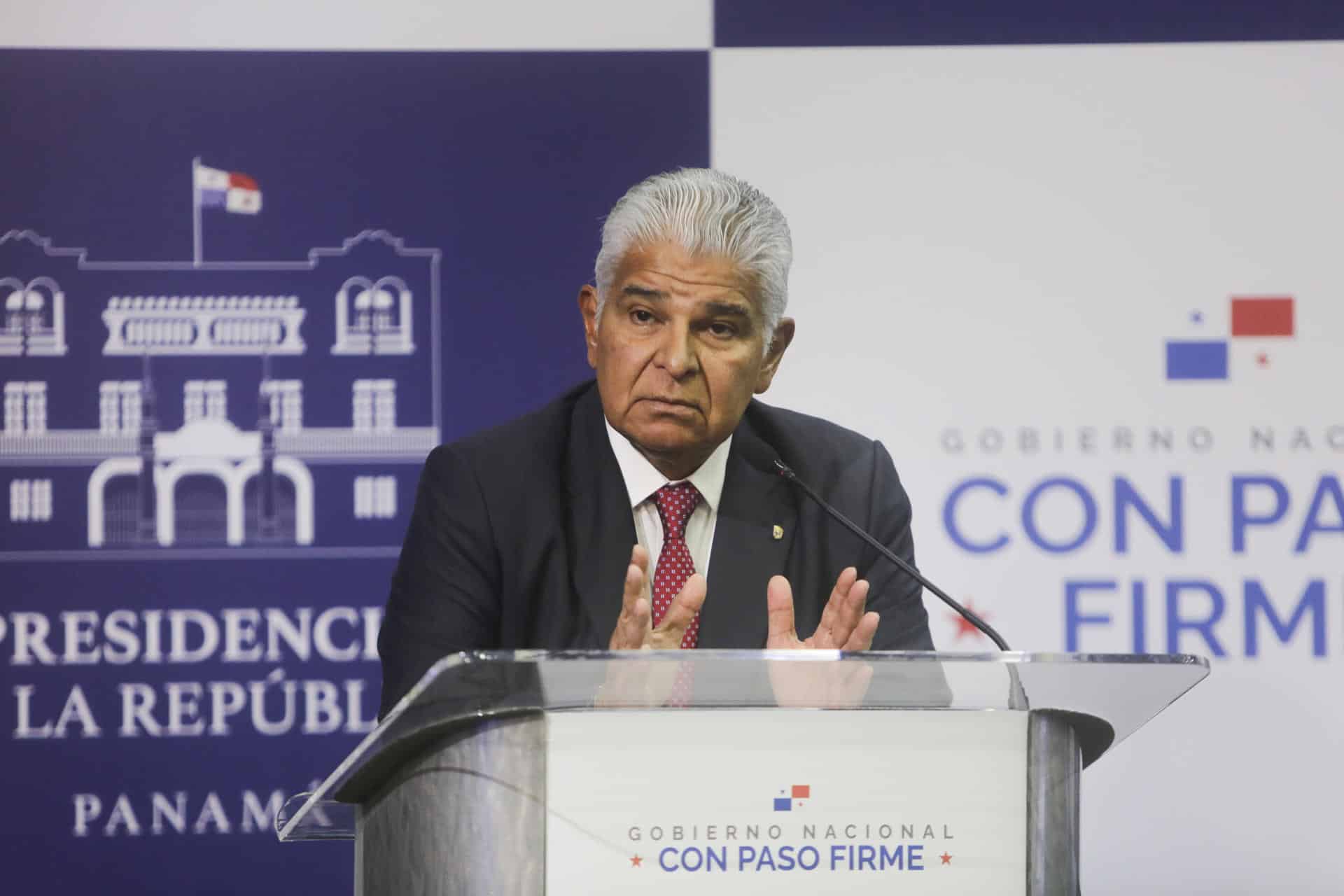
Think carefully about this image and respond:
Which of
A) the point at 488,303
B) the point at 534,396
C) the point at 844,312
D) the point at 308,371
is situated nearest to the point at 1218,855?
the point at 844,312

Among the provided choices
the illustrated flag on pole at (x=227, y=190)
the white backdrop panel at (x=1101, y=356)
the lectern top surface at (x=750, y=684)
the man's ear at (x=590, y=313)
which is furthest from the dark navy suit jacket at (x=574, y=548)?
the illustrated flag on pole at (x=227, y=190)

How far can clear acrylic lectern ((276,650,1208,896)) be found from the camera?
110 centimetres

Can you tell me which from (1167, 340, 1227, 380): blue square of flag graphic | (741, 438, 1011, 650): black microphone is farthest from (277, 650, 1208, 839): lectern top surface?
(1167, 340, 1227, 380): blue square of flag graphic

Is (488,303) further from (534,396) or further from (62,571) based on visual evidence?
(62,571)

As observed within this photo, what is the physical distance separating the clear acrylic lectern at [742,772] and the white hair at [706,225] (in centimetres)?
110

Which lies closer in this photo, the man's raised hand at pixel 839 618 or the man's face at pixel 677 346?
the man's raised hand at pixel 839 618

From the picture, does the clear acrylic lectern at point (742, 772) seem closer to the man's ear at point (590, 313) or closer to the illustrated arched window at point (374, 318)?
the man's ear at point (590, 313)

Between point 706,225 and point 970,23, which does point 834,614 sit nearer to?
point 706,225

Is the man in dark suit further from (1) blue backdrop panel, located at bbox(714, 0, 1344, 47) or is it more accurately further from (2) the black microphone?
(1) blue backdrop panel, located at bbox(714, 0, 1344, 47)

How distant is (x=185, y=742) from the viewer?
324 centimetres

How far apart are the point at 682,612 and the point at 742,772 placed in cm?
42

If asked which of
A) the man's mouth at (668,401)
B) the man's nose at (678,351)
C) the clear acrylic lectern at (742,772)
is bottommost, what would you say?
the clear acrylic lectern at (742,772)

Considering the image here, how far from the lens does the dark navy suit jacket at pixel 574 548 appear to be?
2102 mm

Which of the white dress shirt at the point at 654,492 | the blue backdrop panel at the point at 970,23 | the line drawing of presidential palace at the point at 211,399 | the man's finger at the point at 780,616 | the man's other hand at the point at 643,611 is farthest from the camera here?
the blue backdrop panel at the point at 970,23
